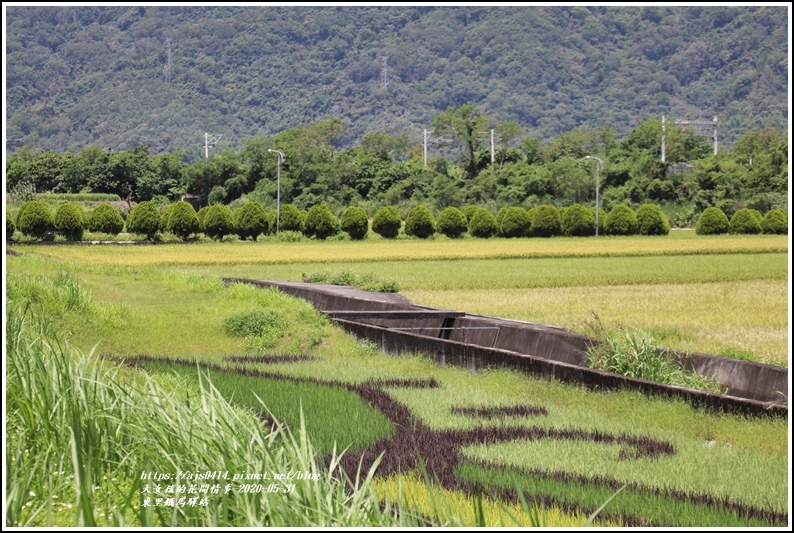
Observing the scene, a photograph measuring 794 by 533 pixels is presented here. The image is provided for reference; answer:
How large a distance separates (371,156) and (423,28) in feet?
264

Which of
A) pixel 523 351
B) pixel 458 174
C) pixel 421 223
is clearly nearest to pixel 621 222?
pixel 421 223

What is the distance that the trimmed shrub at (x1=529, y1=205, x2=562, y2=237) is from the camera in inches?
2240

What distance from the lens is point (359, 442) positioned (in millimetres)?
7473

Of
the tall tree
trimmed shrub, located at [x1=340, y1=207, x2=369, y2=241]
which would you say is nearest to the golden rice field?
trimmed shrub, located at [x1=340, y1=207, x2=369, y2=241]

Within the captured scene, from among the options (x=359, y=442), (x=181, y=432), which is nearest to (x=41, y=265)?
(x=359, y=442)

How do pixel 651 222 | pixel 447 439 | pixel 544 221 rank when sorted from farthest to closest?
1. pixel 651 222
2. pixel 544 221
3. pixel 447 439

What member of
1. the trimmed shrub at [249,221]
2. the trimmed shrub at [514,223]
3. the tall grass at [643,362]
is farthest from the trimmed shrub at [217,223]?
the tall grass at [643,362]

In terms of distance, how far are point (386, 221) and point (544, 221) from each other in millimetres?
9486

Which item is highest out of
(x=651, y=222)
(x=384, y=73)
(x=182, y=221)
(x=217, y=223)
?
(x=384, y=73)

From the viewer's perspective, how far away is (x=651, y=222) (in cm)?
5791

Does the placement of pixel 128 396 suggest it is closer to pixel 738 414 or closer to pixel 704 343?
pixel 738 414

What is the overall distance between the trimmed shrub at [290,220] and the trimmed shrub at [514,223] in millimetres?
11473

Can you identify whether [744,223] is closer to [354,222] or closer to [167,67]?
[354,222]

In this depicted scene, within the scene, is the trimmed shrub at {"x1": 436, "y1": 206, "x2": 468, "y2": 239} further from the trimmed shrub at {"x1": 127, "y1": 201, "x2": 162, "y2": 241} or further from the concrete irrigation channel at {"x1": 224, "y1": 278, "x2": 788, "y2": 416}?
the concrete irrigation channel at {"x1": 224, "y1": 278, "x2": 788, "y2": 416}
